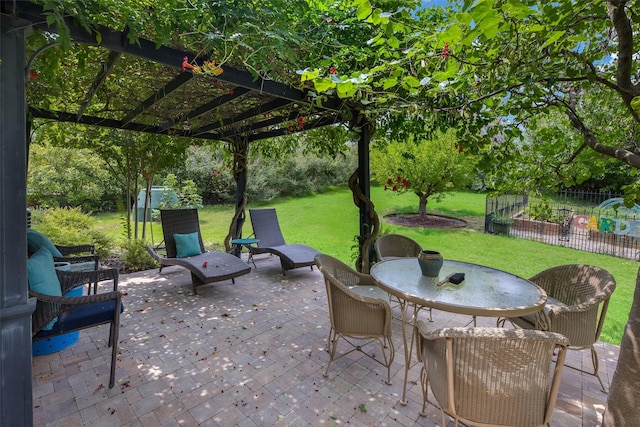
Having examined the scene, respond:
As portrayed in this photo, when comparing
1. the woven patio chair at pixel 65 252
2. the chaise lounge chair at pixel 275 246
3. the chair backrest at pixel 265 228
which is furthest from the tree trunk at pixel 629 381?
the chair backrest at pixel 265 228

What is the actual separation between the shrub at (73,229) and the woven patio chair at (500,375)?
22.0 ft

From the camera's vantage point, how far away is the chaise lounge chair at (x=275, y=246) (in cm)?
509

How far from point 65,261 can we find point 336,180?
13.4 metres

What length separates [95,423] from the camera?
1.98 metres

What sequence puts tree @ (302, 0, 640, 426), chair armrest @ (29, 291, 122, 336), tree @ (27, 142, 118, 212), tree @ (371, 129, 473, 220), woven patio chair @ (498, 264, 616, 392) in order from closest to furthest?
1. tree @ (302, 0, 640, 426)
2. chair armrest @ (29, 291, 122, 336)
3. woven patio chair @ (498, 264, 616, 392)
4. tree @ (27, 142, 118, 212)
5. tree @ (371, 129, 473, 220)

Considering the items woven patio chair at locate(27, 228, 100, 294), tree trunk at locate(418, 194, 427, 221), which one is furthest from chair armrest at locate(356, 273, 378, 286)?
tree trunk at locate(418, 194, 427, 221)

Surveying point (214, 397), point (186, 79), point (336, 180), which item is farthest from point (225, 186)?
point (214, 397)

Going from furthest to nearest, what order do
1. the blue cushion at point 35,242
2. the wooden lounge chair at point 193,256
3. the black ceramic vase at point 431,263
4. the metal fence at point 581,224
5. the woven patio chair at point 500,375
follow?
the metal fence at point 581,224 → the wooden lounge chair at point 193,256 → the blue cushion at point 35,242 → the black ceramic vase at point 431,263 → the woven patio chair at point 500,375

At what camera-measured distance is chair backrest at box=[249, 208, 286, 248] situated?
232 inches

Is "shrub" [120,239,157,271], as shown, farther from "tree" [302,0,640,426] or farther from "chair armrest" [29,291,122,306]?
"tree" [302,0,640,426]

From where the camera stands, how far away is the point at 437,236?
9.64 m

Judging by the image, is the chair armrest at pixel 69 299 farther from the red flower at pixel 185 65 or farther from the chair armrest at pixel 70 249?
the chair armrest at pixel 70 249

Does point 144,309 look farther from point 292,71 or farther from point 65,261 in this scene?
point 292,71

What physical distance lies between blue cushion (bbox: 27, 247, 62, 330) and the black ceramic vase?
3035mm
